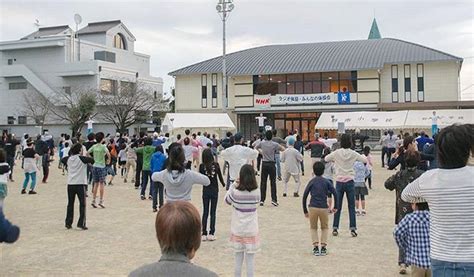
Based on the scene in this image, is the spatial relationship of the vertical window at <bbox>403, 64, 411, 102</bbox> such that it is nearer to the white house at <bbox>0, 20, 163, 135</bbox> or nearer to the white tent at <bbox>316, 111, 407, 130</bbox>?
the white tent at <bbox>316, 111, 407, 130</bbox>

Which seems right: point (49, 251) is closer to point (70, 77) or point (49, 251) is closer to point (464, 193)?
point (464, 193)

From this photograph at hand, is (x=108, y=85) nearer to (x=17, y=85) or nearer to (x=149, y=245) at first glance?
(x=17, y=85)

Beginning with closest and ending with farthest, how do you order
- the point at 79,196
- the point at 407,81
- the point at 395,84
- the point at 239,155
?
the point at 79,196
the point at 239,155
the point at 407,81
the point at 395,84

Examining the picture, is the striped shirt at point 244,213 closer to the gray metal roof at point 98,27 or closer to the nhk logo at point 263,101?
the nhk logo at point 263,101

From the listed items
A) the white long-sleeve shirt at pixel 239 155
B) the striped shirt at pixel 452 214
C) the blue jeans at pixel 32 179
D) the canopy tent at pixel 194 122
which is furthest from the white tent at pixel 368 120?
the striped shirt at pixel 452 214

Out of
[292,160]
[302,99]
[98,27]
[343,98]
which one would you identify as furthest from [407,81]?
[98,27]

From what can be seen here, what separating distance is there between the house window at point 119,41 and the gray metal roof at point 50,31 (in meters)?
4.83

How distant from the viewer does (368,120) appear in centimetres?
3034

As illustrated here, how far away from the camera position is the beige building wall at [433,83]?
127 ft

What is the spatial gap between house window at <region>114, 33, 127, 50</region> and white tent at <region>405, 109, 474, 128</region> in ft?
114

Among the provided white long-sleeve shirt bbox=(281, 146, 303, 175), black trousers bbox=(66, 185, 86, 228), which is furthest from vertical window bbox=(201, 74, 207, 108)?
black trousers bbox=(66, 185, 86, 228)

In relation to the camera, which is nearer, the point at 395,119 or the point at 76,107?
the point at 395,119

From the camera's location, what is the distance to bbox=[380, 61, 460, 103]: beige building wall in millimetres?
38562

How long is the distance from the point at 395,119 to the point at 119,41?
115ft
